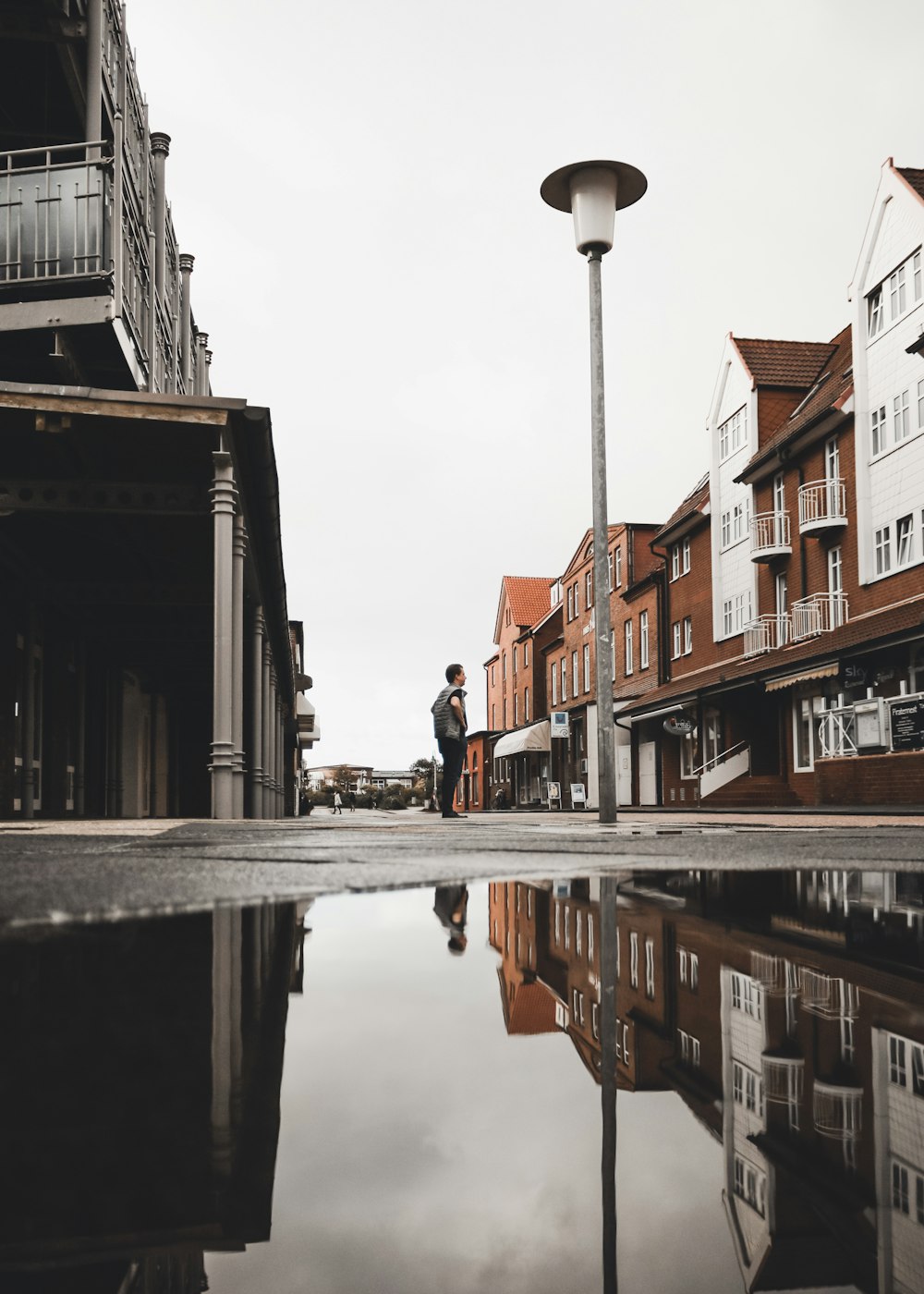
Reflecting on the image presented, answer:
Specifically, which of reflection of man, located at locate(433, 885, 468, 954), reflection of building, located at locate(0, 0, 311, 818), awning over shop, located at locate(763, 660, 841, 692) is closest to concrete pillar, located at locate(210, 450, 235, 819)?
reflection of building, located at locate(0, 0, 311, 818)

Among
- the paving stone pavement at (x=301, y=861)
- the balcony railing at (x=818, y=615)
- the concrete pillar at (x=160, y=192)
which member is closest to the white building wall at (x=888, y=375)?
the balcony railing at (x=818, y=615)

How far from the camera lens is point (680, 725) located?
102 feet

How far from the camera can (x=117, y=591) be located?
1412 cm

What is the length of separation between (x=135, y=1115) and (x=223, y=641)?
8.36 m

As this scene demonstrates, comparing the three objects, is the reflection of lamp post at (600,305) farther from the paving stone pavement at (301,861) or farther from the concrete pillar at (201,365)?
the concrete pillar at (201,365)

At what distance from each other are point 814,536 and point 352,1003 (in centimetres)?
2565

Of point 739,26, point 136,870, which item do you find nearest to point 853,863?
point 136,870

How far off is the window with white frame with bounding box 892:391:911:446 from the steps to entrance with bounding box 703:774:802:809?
7987 millimetres

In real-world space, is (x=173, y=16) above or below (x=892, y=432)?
above

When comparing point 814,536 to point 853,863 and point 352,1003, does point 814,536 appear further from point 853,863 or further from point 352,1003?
point 352,1003

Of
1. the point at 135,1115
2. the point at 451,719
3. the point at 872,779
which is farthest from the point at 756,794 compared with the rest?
the point at 135,1115

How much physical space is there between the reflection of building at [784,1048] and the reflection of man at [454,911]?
0.09 m

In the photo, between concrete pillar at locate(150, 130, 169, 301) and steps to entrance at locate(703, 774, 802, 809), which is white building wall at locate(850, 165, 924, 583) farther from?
concrete pillar at locate(150, 130, 169, 301)

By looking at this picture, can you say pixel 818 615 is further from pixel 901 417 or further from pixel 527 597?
pixel 527 597
